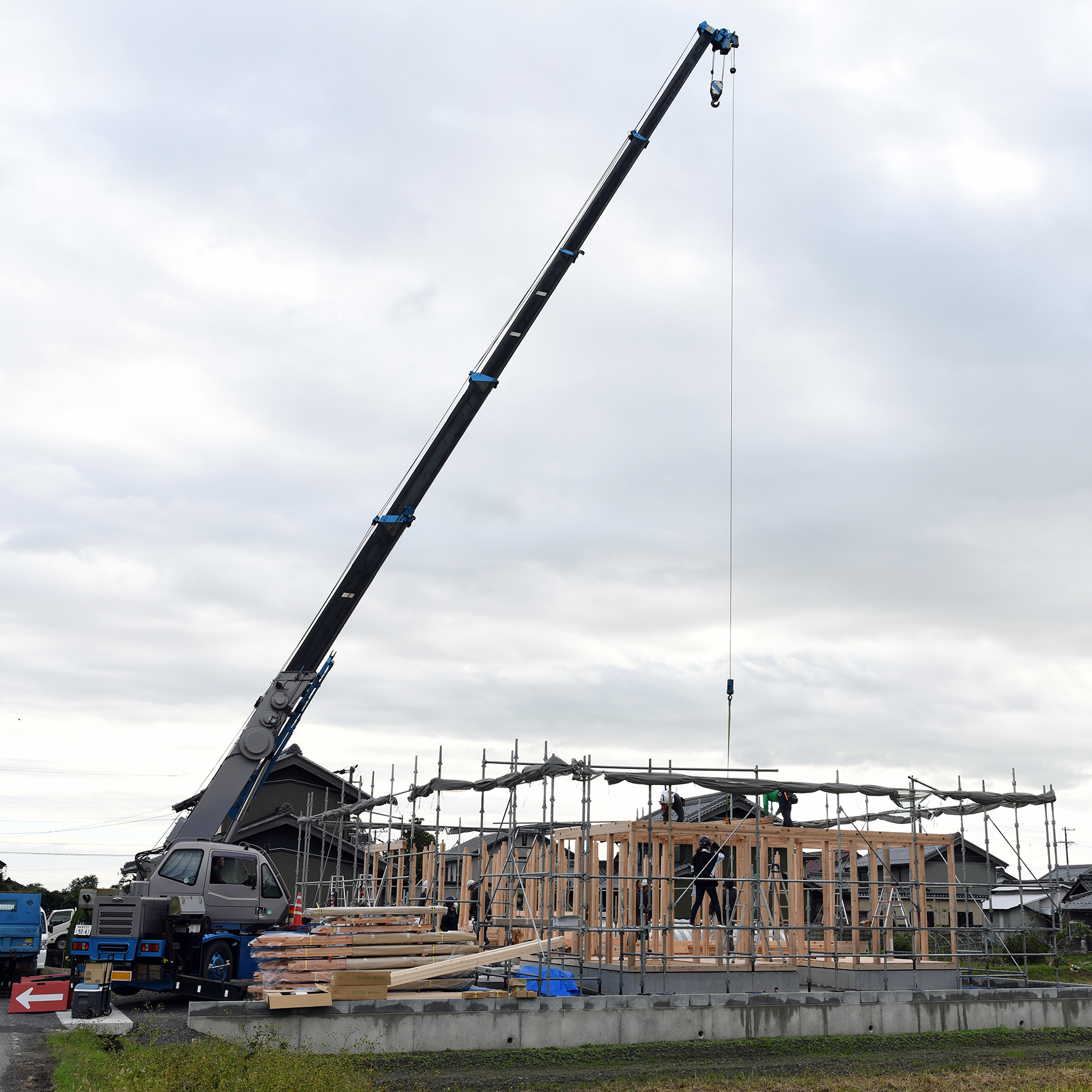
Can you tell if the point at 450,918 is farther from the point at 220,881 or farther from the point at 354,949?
the point at 354,949

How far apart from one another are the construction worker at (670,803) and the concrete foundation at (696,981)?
8.61 feet

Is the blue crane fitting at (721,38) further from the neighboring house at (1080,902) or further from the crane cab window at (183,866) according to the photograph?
the neighboring house at (1080,902)

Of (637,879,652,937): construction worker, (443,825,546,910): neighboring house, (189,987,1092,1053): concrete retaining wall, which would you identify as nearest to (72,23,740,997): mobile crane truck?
(189,987,1092,1053): concrete retaining wall

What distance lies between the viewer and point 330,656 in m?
21.2

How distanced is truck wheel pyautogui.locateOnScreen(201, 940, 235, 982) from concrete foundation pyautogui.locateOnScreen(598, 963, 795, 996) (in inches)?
249

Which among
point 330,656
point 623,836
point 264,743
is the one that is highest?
point 330,656

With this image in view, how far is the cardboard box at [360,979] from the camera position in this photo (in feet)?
50.1

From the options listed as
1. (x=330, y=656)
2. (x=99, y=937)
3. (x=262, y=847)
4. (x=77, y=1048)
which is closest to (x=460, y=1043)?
(x=77, y=1048)

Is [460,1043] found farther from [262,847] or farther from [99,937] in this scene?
[262,847]

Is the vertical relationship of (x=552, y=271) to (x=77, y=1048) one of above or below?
above

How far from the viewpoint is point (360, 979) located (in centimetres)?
1530

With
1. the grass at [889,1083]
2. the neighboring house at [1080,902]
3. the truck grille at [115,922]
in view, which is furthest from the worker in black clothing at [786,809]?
the neighboring house at [1080,902]

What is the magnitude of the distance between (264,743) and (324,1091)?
10.6m

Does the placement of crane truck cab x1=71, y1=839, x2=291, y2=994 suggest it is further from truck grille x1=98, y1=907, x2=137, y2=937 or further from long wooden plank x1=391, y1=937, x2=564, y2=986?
long wooden plank x1=391, y1=937, x2=564, y2=986
